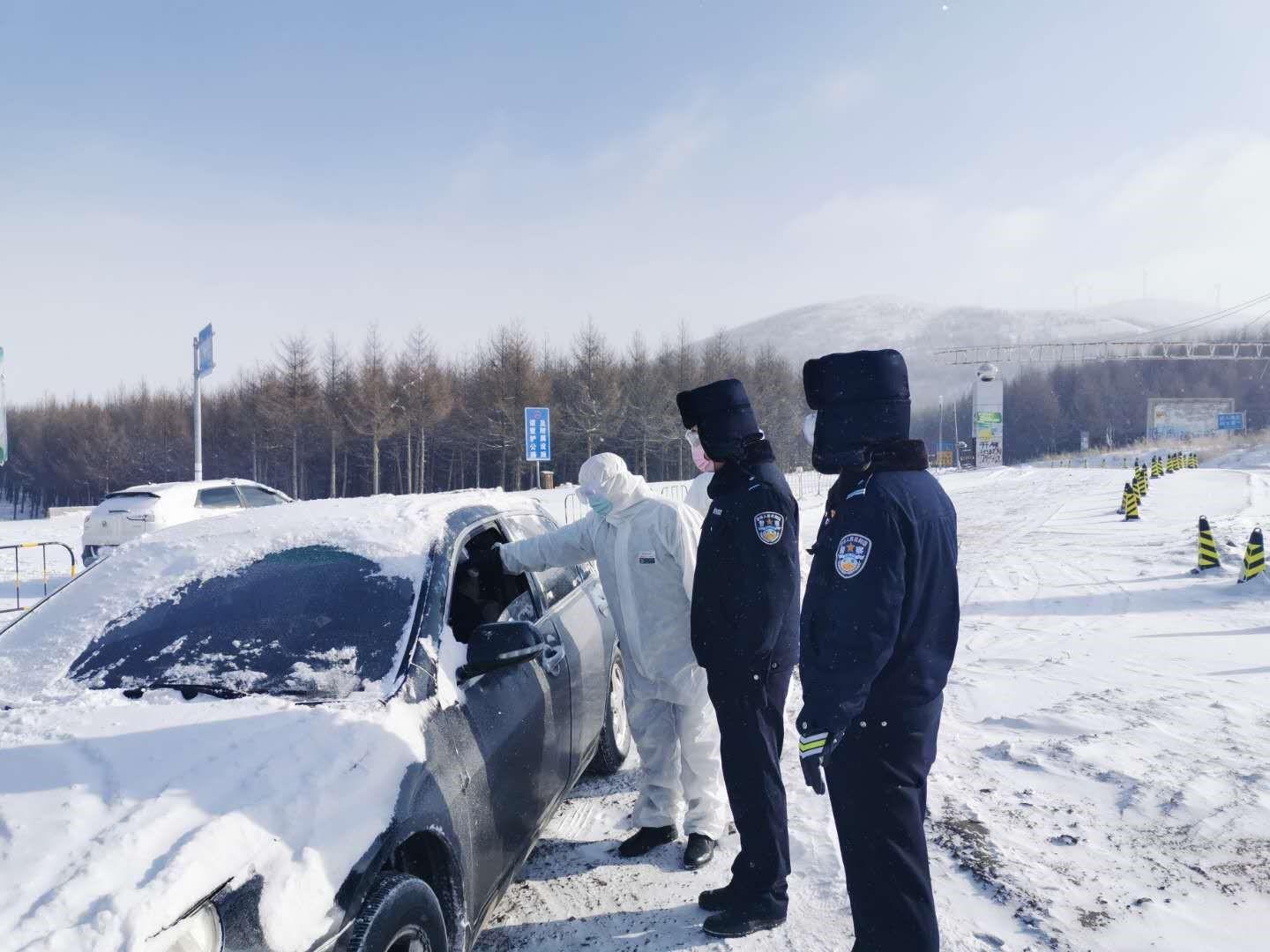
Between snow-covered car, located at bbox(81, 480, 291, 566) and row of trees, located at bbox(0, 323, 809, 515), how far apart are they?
23113 millimetres

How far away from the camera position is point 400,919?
2088 millimetres

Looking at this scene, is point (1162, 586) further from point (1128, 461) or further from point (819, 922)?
point (1128, 461)

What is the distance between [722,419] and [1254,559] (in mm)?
9625

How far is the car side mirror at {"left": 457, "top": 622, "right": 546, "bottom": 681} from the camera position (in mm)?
2822

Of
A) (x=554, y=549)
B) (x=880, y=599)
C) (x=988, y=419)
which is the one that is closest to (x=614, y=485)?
(x=554, y=549)

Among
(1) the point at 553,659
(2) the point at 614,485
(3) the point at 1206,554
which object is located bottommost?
(3) the point at 1206,554

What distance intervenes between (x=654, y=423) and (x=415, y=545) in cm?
4225

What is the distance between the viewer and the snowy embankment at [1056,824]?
121 inches

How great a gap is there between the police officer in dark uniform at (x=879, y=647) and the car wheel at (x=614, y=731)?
206 cm

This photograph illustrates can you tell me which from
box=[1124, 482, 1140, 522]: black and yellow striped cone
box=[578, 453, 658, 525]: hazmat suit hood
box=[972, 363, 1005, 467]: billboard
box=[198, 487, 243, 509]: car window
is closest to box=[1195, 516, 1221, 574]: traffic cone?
box=[1124, 482, 1140, 522]: black and yellow striped cone

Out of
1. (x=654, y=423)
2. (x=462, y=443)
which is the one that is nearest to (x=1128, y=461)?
(x=654, y=423)

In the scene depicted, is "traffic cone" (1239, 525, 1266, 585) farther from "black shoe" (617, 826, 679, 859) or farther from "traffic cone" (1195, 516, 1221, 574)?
"black shoe" (617, 826, 679, 859)

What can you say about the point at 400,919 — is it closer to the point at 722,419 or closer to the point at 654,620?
the point at 654,620

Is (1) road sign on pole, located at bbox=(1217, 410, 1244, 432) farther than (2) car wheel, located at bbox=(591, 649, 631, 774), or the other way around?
(1) road sign on pole, located at bbox=(1217, 410, 1244, 432)
